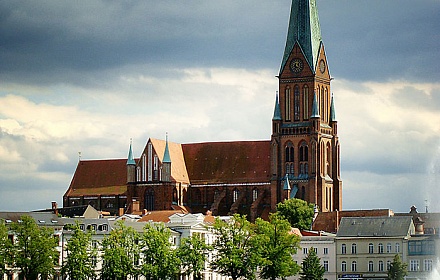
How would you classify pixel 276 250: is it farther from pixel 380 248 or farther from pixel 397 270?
pixel 380 248

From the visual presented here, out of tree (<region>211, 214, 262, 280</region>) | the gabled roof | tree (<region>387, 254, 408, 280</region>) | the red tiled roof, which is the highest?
the red tiled roof

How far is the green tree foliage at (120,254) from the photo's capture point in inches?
5527

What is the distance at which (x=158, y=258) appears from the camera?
142500 mm

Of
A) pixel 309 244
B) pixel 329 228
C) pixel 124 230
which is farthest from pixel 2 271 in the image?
pixel 329 228

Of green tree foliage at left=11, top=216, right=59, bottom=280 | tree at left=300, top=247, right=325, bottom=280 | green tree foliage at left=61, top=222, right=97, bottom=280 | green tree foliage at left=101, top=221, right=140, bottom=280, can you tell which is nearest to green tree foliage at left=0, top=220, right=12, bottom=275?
green tree foliage at left=11, top=216, right=59, bottom=280

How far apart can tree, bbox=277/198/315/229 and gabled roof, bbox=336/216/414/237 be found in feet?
94.7

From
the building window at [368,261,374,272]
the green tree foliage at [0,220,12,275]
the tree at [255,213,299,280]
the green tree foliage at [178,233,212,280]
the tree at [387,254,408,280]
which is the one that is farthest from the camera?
the building window at [368,261,374,272]

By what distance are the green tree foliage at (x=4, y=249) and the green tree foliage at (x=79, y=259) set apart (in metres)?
5.58

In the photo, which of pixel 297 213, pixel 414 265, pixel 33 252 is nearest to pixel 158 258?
pixel 33 252

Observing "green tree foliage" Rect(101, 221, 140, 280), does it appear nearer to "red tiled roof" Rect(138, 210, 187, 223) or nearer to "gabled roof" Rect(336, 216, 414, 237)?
"gabled roof" Rect(336, 216, 414, 237)

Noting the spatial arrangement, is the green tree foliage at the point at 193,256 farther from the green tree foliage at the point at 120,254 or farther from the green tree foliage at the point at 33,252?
the green tree foliage at the point at 33,252

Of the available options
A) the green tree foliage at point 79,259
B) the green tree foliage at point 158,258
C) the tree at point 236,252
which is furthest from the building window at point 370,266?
the green tree foliage at point 79,259

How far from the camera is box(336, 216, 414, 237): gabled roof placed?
530ft

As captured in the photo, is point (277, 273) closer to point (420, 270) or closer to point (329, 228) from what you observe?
point (420, 270)
